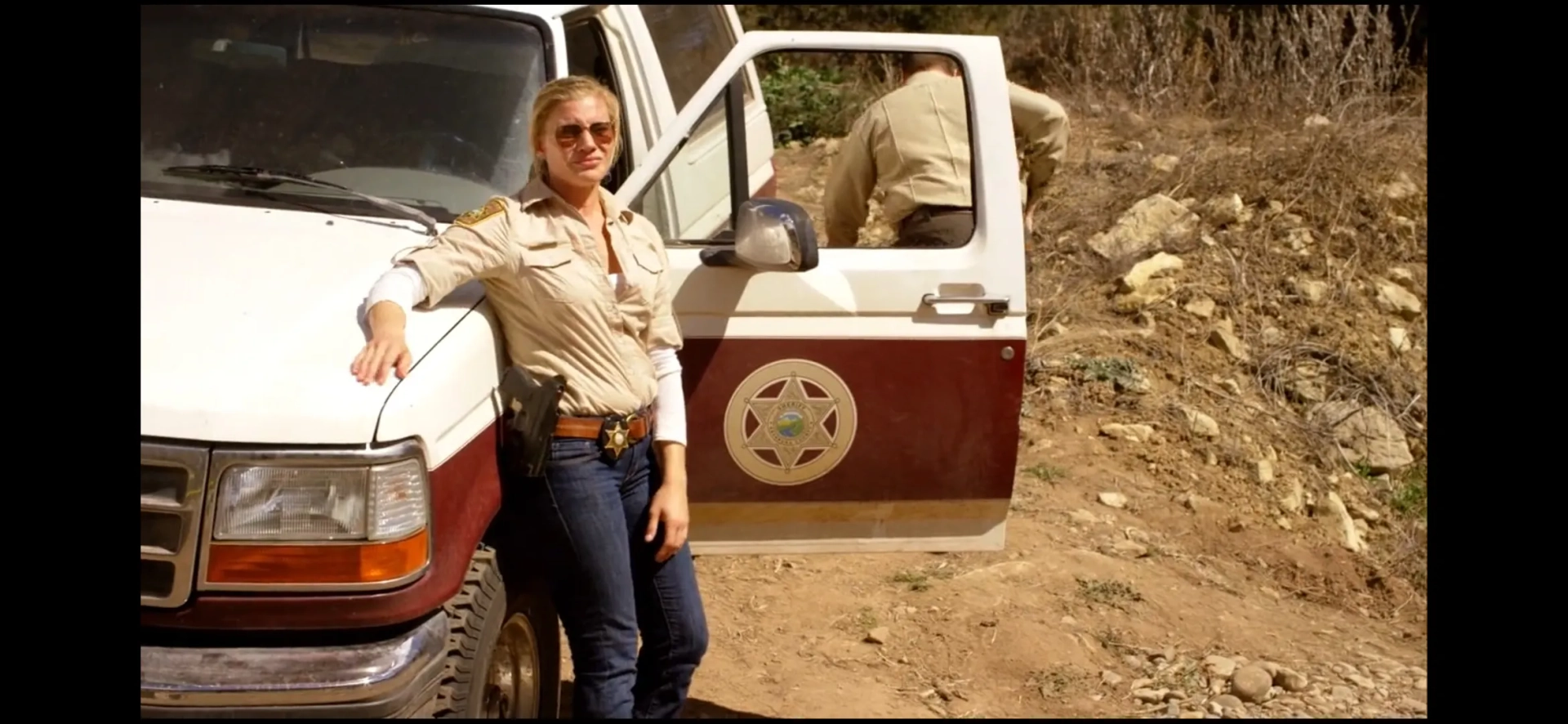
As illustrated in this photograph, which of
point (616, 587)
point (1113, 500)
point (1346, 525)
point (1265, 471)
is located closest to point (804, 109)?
point (1265, 471)

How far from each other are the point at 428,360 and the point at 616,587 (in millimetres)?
608

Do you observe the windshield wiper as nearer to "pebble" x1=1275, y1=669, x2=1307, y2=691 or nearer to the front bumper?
Result: the front bumper

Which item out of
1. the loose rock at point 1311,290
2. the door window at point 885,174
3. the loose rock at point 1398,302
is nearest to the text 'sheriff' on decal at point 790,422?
the door window at point 885,174

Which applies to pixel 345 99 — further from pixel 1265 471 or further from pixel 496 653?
pixel 1265 471

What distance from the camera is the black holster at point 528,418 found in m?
2.90

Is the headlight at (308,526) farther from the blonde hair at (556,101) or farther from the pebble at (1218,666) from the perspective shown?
the pebble at (1218,666)

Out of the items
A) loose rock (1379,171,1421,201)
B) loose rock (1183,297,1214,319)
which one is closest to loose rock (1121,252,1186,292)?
loose rock (1183,297,1214,319)

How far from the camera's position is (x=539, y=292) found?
2.96m

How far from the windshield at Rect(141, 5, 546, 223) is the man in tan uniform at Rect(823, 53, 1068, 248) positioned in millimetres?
949

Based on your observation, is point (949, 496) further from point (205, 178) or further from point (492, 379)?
point (205, 178)

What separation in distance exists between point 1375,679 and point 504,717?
2825mm

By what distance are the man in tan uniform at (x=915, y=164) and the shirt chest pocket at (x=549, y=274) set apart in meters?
1.18

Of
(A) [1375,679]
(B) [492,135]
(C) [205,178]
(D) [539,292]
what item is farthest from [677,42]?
(A) [1375,679]

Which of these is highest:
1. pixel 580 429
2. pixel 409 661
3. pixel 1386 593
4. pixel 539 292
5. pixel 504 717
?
pixel 539 292
